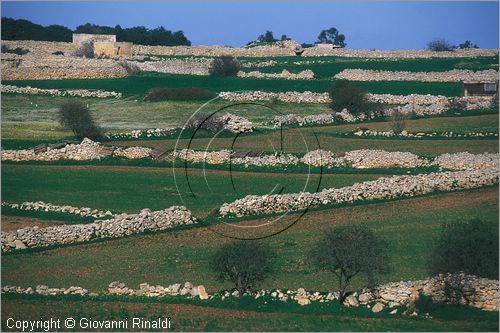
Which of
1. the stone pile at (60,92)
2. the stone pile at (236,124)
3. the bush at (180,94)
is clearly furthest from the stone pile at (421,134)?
the stone pile at (60,92)

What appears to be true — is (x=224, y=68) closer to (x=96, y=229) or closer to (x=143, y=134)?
(x=143, y=134)

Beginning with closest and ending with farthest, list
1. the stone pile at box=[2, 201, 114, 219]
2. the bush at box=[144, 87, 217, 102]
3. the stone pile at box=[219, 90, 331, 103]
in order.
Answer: the stone pile at box=[2, 201, 114, 219], the stone pile at box=[219, 90, 331, 103], the bush at box=[144, 87, 217, 102]

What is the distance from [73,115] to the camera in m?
64.0

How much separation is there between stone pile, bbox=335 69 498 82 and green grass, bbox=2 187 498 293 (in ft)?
135

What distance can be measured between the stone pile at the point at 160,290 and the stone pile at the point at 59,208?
9.90 m

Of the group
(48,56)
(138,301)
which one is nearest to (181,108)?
(48,56)

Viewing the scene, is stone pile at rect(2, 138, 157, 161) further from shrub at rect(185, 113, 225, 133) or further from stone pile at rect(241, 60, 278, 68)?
stone pile at rect(241, 60, 278, 68)

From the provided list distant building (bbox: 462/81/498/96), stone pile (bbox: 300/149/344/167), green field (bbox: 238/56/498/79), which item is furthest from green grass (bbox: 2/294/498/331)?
green field (bbox: 238/56/498/79)

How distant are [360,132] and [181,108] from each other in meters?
16.8

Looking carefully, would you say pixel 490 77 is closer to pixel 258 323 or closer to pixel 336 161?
pixel 336 161

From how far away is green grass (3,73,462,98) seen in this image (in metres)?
80.5

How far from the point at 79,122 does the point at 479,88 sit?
25.2 m

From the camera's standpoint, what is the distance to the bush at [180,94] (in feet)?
253

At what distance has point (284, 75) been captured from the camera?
298 ft
